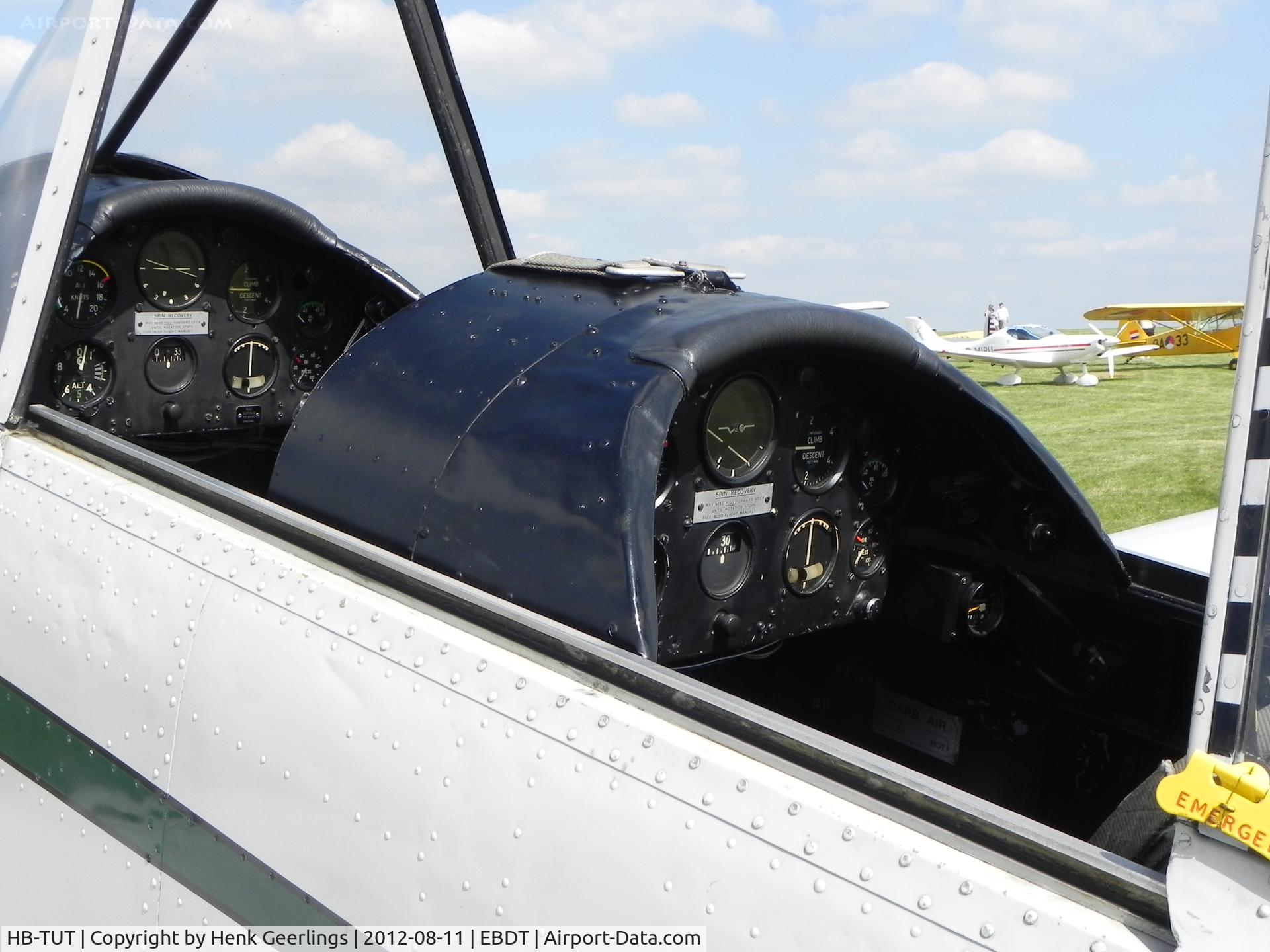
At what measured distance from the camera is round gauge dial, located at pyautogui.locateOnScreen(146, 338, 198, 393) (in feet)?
10.8

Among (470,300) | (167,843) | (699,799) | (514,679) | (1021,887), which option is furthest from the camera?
(470,300)

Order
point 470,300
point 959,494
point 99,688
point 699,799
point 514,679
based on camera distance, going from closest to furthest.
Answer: point 699,799
point 514,679
point 99,688
point 470,300
point 959,494

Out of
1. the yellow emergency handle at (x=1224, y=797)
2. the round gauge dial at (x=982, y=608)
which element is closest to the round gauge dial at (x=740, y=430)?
the round gauge dial at (x=982, y=608)

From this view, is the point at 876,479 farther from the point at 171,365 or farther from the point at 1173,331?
the point at 1173,331

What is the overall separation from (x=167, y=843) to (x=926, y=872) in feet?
3.46

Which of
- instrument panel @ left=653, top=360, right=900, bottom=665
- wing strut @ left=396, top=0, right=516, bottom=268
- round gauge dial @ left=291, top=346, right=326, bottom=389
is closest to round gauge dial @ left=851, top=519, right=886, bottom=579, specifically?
instrument panel @ left=653, top=360, right=900, bottom=665

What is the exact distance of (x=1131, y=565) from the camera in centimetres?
232

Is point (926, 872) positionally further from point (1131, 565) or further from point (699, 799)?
point (1131, 565)

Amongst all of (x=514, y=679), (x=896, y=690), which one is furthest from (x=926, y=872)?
(x=896, y=690)

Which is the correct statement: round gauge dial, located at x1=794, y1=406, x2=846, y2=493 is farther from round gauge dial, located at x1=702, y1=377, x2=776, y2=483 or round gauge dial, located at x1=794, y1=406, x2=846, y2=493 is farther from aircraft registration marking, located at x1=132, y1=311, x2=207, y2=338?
aircraft registration marking, located at x1=132, y1=311, x2=207, y2=338

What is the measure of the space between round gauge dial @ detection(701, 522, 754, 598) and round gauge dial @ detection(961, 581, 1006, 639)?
21.5 inches

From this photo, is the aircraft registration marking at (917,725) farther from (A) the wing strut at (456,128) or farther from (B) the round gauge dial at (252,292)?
(B) the round gauge dial at (252,292)

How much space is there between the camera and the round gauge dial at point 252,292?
11.2 feet

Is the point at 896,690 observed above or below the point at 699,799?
below
